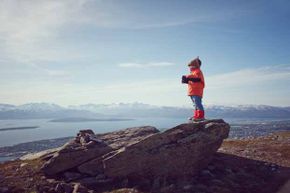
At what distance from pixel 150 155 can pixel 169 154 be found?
1143 millimetres

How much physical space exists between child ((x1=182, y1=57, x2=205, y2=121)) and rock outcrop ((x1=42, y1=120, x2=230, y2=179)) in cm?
161

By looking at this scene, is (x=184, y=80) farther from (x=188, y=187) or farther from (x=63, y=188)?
(x=63, y=188)

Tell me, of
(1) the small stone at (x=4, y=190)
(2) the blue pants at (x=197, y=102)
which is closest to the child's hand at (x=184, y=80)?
(2) the blue pants at (x=197, y=102)

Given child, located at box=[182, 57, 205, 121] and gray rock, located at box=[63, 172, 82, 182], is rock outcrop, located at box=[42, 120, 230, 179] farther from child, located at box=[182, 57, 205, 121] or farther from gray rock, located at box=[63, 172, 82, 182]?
child, located at box=[182, 57, 205, 121]

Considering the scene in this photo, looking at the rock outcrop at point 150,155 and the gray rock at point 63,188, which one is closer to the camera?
the gray rock at point 63,188

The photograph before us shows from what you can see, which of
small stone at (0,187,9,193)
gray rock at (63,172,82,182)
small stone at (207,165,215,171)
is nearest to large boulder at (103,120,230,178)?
small stone at (207,165,215,171)

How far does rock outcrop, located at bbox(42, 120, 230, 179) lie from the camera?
1747 centimetres

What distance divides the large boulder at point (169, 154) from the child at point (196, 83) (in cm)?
202

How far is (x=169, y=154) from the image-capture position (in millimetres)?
17734

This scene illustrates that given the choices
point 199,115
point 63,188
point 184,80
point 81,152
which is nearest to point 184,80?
point 184,80

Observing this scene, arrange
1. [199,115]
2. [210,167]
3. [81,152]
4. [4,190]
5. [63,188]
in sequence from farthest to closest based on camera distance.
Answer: [199,115] → [210,167] → [81,152] → [4,190] → [63,188]

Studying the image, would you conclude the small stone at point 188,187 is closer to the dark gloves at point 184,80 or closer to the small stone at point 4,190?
the dark gloves at point 184,80

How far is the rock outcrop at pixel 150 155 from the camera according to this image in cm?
1747

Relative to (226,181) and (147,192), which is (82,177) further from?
(226,181)
